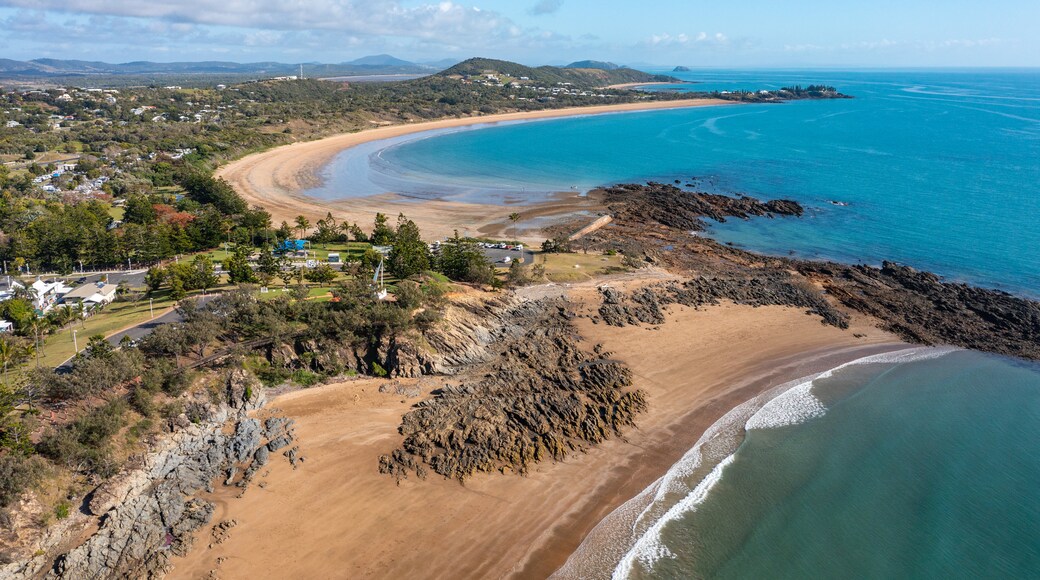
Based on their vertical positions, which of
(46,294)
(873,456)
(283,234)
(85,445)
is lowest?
(873,456)

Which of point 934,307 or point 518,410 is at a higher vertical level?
point 934,307

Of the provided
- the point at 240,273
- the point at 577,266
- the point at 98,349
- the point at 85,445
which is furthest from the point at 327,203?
the point at 85,445

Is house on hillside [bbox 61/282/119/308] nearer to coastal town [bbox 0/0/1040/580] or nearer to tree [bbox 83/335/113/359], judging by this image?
coastal town [bbox 0/0/1040/580]

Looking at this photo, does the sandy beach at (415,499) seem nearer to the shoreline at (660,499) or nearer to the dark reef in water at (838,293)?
the shoreline at (660,499)

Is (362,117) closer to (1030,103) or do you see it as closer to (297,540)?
(297,540)

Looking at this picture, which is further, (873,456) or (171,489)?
(873,456)

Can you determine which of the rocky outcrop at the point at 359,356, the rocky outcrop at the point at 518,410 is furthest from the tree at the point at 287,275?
the rocky outcrop at the point at 518,410

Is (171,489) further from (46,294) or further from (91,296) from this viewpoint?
(46,294)
